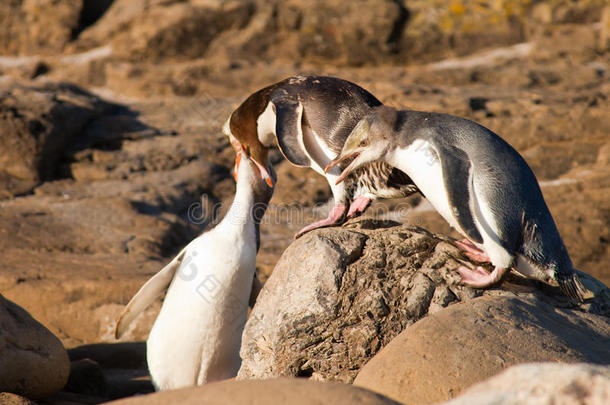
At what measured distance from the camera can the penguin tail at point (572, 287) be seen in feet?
13.4

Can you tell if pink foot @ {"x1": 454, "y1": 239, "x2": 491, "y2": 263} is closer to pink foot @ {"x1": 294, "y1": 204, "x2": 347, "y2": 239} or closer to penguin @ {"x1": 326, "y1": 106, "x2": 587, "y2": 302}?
penguin @ {"x1": 326, "y1": 106, "x2": 587, "y2": 302}

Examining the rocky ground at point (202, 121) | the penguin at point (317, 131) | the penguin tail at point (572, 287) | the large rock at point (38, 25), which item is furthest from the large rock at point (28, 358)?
the large rock at point (38, 25)

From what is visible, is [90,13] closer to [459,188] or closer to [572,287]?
[459,188]

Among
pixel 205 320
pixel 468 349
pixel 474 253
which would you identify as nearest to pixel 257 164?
pixel 205 320

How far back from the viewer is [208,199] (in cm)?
Result: 912

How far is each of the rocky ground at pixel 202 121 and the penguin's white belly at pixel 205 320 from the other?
0.47 meters

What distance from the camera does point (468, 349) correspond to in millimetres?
3213

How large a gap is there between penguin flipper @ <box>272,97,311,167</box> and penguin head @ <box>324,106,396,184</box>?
0.46m

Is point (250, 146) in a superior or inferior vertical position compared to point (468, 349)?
superior

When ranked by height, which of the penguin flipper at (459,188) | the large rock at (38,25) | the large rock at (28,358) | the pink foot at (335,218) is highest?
the large rock at (38,25)

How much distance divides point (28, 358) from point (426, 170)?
8.90ft

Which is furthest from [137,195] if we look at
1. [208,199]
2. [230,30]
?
[230,30]

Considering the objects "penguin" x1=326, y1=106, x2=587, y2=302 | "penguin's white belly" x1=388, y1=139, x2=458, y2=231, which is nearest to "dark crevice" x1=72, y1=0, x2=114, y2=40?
"penguin" x1=326, y1=106, x2=587, y2=302

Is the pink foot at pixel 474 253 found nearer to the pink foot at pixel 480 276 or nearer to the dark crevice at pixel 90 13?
the pink foot at pixel 480 276
